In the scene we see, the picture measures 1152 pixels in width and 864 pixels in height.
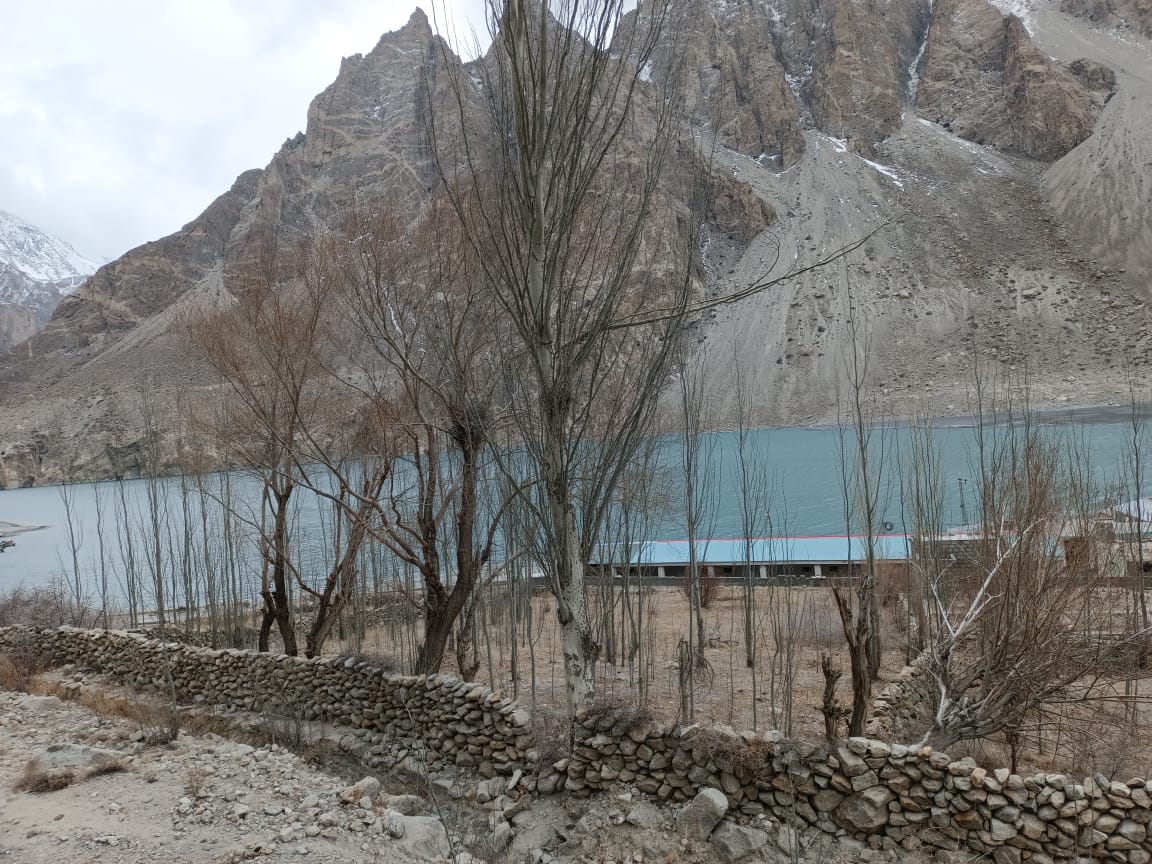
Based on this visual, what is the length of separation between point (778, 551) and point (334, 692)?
46.5 ft

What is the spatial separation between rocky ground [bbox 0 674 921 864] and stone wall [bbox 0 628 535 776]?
501mm

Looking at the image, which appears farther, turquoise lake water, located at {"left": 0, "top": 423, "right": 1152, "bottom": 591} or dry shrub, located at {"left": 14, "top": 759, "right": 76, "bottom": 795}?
turquoise lake water, located at {"left": 0, "top": 423, "right": 1152, "bottom": 591}

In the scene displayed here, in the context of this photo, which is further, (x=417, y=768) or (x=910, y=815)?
(x=417, y=768)

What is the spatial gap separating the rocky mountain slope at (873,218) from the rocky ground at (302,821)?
40458mm

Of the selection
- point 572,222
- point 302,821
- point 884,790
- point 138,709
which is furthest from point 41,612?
point 884,790

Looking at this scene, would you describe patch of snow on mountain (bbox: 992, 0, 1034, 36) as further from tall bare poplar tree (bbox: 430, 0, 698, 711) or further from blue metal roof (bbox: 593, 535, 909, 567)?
tall bare poplar tree (bbox: 430, 0, 698, 711)

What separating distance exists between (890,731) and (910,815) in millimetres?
2129

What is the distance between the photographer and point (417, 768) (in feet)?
24.5

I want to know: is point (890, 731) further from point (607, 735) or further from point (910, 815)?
point (607, 735)

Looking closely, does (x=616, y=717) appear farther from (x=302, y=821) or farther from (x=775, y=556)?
(x=775, y=556)

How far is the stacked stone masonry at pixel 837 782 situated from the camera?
15.1 ft

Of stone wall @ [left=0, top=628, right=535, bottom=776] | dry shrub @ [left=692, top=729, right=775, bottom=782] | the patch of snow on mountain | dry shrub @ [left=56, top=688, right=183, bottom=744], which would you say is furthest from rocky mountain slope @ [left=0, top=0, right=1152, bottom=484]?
dry shrub @ [left=692, top=729, right=775, bottom=782]

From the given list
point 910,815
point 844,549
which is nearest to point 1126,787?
point 910,815

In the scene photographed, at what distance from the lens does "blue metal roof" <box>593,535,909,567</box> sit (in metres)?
17.4
